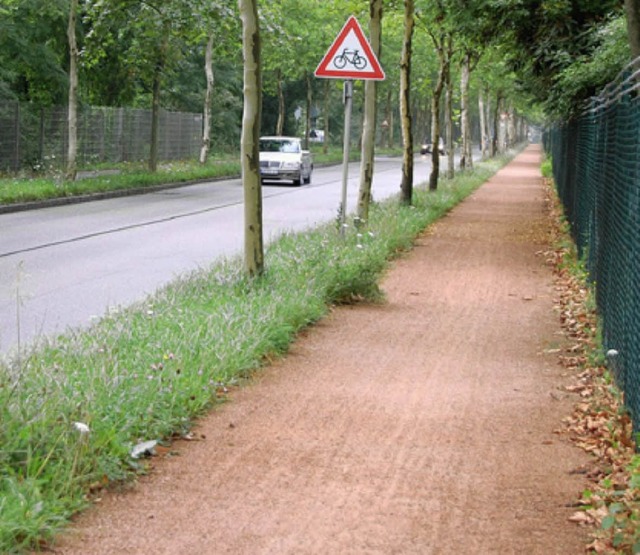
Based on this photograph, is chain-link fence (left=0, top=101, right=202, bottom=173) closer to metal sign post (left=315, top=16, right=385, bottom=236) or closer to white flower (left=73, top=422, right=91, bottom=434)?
metal sign post (left=315, top=16, right=385, bottom=236)

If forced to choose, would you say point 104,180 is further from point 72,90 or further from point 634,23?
point 634,23

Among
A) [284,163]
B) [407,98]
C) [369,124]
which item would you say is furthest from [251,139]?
[284,163]

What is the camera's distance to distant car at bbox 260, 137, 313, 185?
124ft

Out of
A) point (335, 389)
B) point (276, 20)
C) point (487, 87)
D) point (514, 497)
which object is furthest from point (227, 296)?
point (487, 87)

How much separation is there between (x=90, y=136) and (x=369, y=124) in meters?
21.5

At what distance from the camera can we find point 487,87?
60250 millimetres

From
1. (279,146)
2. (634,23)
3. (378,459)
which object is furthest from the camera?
(279,146)

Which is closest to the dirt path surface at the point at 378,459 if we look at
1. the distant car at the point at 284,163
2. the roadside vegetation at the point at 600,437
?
the roadside vegetation at the point at 600,437

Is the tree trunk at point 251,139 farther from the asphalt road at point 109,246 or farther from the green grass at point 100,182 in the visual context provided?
the green grass at point 100,182

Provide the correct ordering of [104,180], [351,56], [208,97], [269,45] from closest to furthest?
[351,56] < [104,180] < [269,45] < [208,97]

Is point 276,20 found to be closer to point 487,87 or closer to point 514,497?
point 514,497

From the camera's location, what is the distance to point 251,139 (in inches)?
458

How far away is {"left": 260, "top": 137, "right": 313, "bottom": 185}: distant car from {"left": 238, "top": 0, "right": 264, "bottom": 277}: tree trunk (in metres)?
25.5

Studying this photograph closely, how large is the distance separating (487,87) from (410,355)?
172ft
